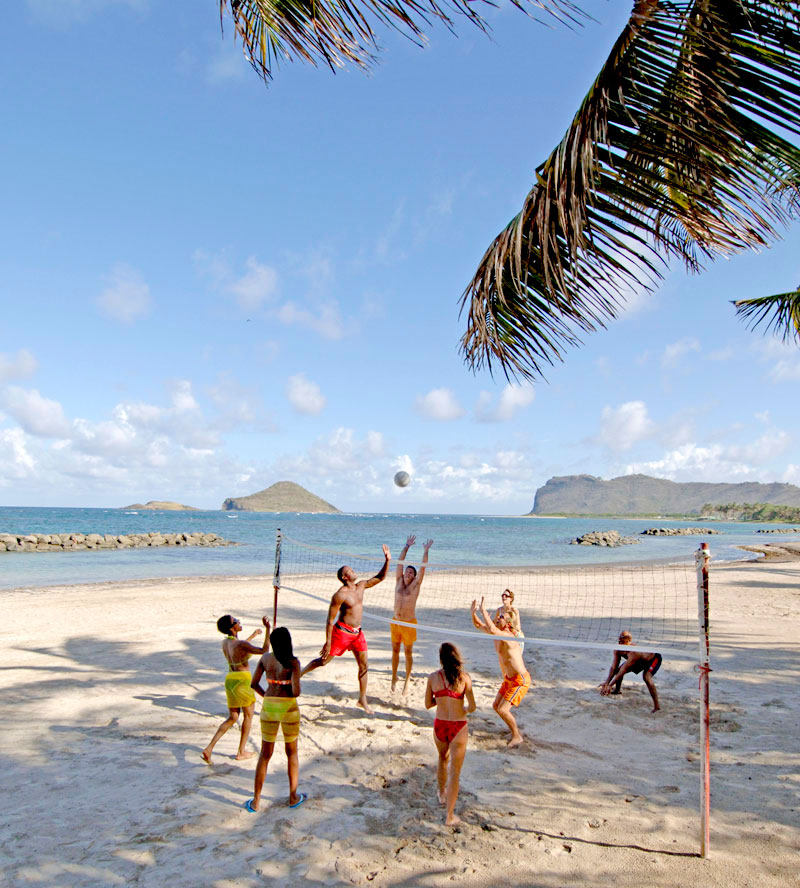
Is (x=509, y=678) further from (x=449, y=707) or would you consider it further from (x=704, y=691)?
(x=704, y=691)

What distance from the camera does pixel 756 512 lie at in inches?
5266

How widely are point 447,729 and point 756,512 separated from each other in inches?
5977

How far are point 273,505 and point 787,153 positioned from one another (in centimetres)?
18227

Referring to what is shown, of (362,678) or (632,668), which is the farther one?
(632,668)

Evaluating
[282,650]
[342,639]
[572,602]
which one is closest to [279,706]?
[282,650]

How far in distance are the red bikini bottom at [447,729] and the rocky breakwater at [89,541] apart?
31.5m

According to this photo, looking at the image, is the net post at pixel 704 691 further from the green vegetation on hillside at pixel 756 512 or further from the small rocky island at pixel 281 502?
the small rocky island at pixel 281 502

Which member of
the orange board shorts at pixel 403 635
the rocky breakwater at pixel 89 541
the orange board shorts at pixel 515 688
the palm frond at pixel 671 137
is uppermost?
the palm frond at pixel 671 137

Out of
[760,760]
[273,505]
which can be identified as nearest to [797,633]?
[760,760]

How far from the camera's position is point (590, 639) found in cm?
968

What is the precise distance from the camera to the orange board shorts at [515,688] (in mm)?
5457

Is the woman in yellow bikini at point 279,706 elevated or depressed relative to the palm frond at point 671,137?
depressed

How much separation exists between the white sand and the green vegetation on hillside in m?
123

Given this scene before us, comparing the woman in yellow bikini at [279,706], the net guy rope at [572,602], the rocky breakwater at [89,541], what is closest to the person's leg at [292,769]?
the woman in yellow bikini at [279,706]
